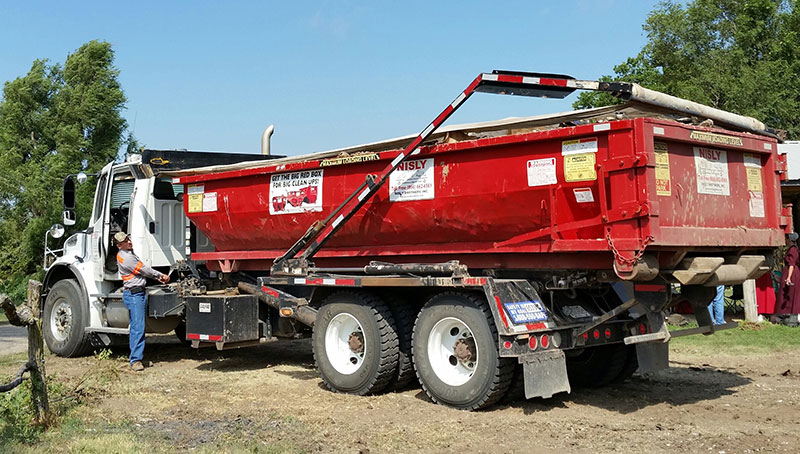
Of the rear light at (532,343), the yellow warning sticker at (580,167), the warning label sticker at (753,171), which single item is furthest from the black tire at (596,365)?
the yellow warning sticker at (580,167)

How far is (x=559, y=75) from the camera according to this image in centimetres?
693

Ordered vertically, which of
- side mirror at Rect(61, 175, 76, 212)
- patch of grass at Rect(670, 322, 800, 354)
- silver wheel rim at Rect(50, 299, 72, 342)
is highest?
side mirror at Rect(61, 175, 76, 212)

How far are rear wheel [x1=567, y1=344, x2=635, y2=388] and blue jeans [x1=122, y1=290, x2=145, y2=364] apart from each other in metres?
5.30

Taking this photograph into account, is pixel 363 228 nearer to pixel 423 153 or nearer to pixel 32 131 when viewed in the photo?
pixel 423 153

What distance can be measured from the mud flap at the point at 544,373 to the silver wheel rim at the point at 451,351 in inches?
23.3

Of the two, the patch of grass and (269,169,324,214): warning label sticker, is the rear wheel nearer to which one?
the patch of grass

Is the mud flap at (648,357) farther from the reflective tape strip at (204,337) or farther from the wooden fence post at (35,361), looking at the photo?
the wooden fence post at (35,361)

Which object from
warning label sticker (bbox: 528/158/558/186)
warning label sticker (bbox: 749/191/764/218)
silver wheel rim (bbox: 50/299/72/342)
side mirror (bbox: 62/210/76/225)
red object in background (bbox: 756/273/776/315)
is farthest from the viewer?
red object in background (bbox: 756/273/776/315)

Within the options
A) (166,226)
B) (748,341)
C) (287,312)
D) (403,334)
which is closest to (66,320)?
(166,226)

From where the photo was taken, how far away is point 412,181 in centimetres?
768

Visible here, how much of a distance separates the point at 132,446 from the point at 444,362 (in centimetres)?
280

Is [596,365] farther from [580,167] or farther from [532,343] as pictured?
[580,167]

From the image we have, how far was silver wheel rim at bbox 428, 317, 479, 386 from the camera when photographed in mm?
7047

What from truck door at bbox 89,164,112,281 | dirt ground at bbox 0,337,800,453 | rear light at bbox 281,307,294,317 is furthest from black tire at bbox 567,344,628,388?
truck door at bbox 89,164,112,281
